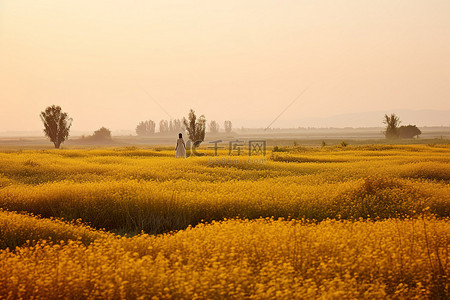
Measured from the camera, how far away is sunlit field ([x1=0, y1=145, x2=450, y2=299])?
5.99 metres

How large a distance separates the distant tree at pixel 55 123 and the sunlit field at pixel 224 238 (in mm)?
48443

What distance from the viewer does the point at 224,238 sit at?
8242 mm

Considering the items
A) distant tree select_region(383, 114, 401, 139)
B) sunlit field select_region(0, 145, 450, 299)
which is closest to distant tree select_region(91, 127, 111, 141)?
distant tree select_region(383, 114, 401, 139)

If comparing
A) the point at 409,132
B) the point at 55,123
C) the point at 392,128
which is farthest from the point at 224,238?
the point at 409,132

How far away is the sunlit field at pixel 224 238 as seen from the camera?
19.7 ft

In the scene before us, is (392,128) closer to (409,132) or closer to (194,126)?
(409,132)

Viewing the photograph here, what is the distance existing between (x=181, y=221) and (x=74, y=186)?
498cm

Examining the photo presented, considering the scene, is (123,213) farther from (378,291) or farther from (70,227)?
(378,291)

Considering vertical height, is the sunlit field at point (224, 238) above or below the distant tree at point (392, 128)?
below

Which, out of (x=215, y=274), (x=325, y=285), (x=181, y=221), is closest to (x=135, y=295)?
(x=215, y=274)

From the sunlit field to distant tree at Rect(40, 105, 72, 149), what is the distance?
159ft

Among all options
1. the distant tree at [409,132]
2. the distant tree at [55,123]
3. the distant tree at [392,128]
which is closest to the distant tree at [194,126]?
the distant tree at [55,123]

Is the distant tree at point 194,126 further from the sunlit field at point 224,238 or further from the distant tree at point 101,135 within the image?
the distant tree at point 101,135

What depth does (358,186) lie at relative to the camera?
48.8 ft
